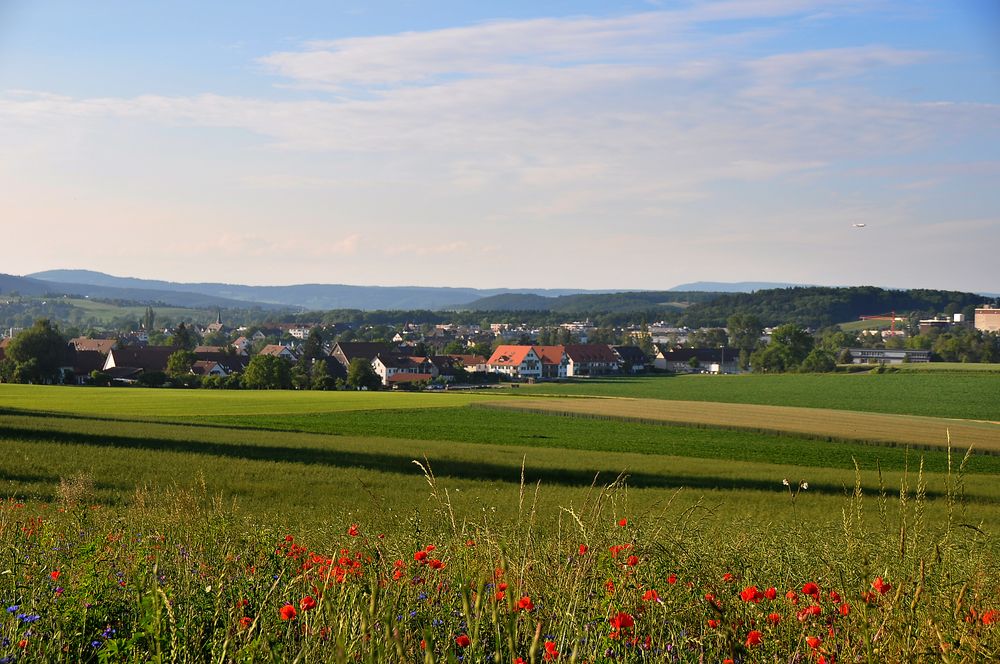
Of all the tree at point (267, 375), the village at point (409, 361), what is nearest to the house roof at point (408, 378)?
the village at point (409, 361)

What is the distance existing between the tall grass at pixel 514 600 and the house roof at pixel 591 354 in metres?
147

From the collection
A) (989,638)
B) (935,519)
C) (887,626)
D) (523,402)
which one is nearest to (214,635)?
(887,626)

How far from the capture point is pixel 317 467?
1165 inches

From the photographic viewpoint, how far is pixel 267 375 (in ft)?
305

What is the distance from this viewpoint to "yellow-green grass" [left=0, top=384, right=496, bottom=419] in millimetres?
57750

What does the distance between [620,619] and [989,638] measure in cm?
228

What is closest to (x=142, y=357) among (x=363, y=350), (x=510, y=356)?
(x=363, y=350)

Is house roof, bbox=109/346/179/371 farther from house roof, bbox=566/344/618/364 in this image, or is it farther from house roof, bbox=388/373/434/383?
house roof, bbox=566/344/618/364

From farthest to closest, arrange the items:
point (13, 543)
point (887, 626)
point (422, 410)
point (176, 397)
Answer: point (176, 397) → point (422, 410) → point (13, 543) → point (887, 626)

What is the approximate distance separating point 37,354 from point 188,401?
37565 millimetres

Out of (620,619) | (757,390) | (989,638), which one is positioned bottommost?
(757,390)

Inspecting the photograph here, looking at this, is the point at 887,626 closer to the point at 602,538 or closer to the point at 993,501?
the point at 602,538

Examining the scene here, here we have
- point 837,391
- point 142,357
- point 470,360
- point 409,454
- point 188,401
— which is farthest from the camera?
point 470,360

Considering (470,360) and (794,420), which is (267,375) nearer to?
(794,420)
